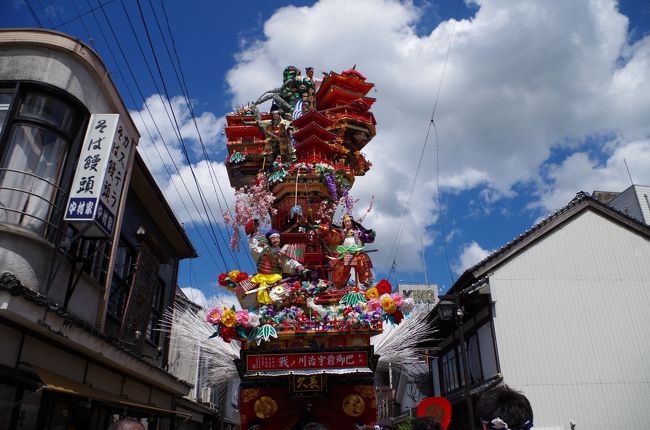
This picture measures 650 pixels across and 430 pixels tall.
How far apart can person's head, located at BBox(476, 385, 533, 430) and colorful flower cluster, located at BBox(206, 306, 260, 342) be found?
5.43 meters

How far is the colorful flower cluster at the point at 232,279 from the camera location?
9.05 meters

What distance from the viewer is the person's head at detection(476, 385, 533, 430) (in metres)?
3.41

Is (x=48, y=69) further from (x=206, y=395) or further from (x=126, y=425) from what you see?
(x=206, y=395)

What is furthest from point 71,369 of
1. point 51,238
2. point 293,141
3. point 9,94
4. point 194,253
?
point 194,253

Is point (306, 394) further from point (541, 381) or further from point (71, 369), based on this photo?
point (541, 381)

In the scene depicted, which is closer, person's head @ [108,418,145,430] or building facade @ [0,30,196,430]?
person's head @ [108,418,145,430]

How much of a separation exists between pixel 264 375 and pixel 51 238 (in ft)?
13.9

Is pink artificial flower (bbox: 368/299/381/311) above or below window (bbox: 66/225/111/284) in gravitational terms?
below

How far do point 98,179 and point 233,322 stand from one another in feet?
11.2

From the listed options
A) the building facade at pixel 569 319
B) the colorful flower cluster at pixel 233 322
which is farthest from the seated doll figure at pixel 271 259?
the building facade at pixel 569 319

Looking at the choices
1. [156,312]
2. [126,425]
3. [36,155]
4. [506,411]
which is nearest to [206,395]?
[156,312]

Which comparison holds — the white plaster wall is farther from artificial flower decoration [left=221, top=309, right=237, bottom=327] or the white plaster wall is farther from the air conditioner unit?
the air conditioner unit

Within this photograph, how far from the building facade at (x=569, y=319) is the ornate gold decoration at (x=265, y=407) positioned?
667cm

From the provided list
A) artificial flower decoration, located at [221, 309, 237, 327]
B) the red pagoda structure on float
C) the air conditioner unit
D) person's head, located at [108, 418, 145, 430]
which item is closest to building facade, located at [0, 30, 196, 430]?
artificial flower decoration, located at [221, 309, 237, 327]
